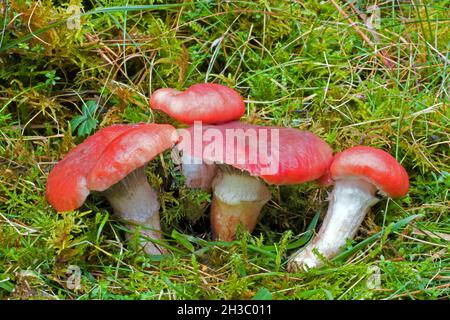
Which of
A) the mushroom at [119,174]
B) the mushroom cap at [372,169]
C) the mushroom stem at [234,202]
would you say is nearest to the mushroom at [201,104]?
the mushroom at [119,174]

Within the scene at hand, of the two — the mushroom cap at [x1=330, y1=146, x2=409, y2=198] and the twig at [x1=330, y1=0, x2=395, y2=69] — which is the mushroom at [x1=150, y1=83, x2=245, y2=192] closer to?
the mushroom cap at [x1=330, y1=146, x2=409, y2=198]

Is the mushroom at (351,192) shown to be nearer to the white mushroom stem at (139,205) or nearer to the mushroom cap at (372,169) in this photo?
the mushroom cap at (372,169)

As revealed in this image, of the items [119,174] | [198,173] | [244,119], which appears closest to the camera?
[119,174]

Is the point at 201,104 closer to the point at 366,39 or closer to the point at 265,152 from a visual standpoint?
the point at 265,152

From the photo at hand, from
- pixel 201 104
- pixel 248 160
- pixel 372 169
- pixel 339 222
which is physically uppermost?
pixel 201 104

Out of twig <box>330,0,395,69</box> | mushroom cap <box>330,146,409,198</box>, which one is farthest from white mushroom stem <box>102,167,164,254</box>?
twig <box>330,0,395,69</box>

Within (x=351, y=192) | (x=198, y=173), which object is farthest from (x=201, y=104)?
(x=351, y=192)

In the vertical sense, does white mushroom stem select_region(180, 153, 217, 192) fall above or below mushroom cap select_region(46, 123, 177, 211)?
below
